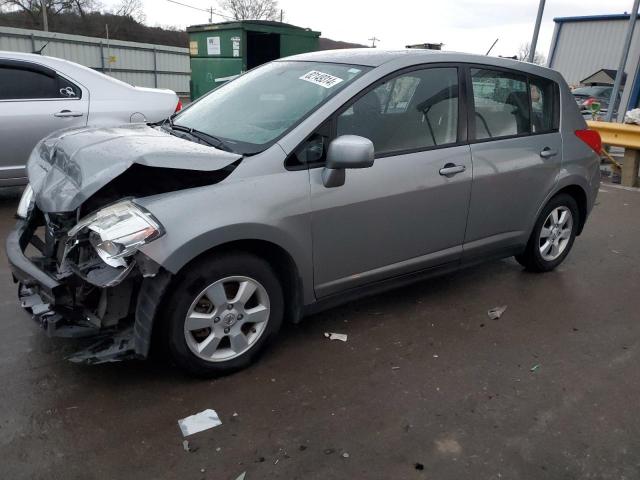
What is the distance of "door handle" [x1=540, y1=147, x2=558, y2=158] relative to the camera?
4212mm

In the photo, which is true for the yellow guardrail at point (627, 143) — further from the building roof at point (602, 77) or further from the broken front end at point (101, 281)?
the building roof at point (602, 77)

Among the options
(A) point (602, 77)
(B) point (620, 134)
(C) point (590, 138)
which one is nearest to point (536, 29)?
(B) point (620, 134)

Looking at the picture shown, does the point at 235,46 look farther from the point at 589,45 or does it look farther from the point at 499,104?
the point at 589,45

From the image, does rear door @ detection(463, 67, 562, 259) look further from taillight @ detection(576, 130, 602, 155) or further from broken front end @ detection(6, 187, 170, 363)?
broken front end @ detection(6, 187, 170, 363)

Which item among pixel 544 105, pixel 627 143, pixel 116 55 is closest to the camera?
pixel 544 105

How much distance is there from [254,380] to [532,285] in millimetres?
2650

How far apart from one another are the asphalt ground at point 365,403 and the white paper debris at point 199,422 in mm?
35

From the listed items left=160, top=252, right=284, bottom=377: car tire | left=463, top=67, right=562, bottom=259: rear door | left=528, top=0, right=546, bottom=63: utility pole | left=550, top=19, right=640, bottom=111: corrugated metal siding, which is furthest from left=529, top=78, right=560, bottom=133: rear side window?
left=550, top=19, right=640, bottom=111: corrugated metal siding

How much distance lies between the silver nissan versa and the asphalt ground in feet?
0.94

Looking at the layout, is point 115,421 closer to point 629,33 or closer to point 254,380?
point 254,380

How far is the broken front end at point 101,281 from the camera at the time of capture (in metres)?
2.51


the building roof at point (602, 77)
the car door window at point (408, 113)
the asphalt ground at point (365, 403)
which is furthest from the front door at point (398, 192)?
the building roof at point (602, 77)

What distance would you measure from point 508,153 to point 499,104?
0.37 metres

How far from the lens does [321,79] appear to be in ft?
11.2
